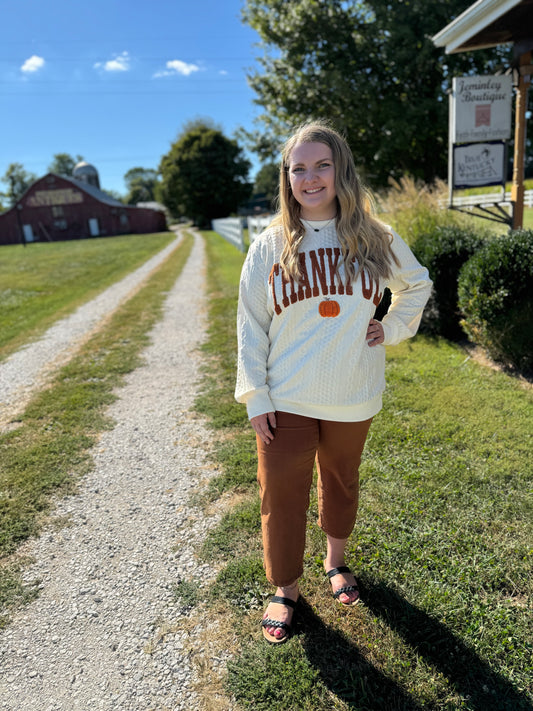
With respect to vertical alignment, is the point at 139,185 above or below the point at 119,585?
above

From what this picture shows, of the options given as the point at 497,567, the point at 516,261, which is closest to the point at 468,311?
the point at 516,261

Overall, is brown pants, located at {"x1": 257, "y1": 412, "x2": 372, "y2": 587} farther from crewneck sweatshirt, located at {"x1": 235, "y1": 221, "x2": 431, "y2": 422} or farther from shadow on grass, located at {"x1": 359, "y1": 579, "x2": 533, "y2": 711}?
shadow on grass, located at {"x1": 359, "y1": 579, "x2": 533, "y2": 711}

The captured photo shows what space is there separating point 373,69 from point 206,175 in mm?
34566

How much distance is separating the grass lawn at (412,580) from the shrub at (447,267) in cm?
193

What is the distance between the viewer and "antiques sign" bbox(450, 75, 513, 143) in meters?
6.20

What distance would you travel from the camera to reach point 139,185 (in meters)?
121

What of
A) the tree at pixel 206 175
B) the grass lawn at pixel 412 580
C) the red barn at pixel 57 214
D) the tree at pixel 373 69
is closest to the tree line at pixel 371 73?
the tree at pixel 373 69

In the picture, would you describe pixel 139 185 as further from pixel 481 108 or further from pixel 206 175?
pixel 481 108

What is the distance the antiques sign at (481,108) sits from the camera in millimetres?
6203

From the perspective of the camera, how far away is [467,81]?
20.2 feet

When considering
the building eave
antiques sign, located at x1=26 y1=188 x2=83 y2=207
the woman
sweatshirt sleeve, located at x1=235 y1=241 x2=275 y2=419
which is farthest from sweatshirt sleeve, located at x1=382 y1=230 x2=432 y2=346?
antiques sign, located at x1=26 y1=188 x2=83 y2=207

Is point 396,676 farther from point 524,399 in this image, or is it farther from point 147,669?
point 524,399

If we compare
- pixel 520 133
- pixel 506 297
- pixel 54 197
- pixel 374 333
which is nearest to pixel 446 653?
pixel 374 333

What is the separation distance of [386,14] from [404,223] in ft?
44.9
